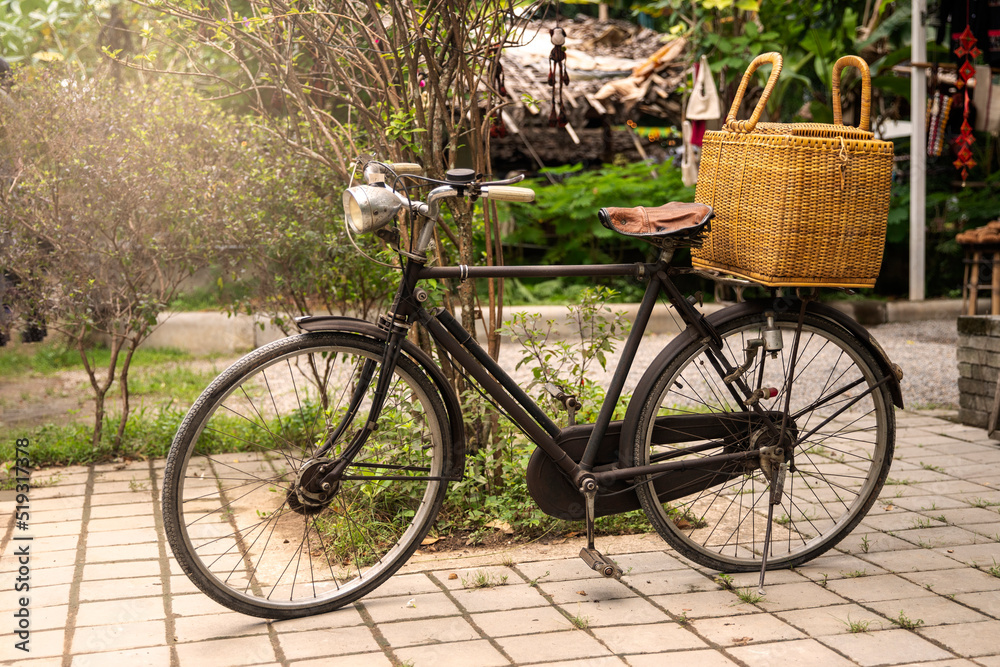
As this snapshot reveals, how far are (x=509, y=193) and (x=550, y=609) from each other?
53.1 inches

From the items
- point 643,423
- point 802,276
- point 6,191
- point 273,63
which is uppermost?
point 273,63

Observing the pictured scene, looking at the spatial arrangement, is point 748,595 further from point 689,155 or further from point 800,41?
point 800,41

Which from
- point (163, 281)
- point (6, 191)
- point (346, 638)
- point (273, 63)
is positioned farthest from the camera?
point (163, 281)

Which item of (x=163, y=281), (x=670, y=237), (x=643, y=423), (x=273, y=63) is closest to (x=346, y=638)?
(x=643, y=423)

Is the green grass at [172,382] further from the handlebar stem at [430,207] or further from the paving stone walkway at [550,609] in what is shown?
the handlebar stem at [430,207]

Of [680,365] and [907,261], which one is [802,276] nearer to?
[680,365]

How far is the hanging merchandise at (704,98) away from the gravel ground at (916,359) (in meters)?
2.45

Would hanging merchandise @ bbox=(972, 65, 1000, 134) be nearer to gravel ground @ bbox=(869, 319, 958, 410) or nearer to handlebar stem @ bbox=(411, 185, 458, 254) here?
gravel ground @ bbox=(869, 319, 958, 410)

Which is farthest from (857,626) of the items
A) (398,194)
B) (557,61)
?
(557,61)

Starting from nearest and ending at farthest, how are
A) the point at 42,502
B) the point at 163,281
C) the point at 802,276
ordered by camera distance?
the point at 802,276, the point at 42,502, the point at 163,281

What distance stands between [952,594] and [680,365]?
3.84 ft

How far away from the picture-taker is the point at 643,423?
3.26 meters

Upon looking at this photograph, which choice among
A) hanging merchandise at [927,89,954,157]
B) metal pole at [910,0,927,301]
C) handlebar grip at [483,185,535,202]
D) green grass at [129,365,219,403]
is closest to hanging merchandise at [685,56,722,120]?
metal pole at [910,0,927,301]

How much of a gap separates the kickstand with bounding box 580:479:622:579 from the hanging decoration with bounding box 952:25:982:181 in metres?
6.26
